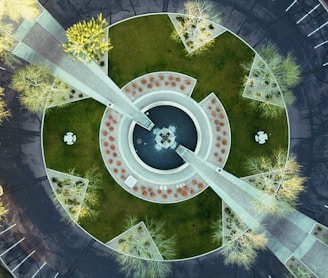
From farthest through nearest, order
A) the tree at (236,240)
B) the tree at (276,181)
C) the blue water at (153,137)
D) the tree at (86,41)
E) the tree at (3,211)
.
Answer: the blue water at (153,137), the tree at (276,181), the tree at (236,240), the tree at (3,211), the tree at (86,41)

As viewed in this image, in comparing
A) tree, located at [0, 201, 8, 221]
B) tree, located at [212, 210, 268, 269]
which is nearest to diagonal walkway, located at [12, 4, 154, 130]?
tree, located at [212, 210, 268, 269]

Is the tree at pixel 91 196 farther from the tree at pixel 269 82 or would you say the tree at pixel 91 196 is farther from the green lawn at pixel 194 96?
the tree at pixel 269 82

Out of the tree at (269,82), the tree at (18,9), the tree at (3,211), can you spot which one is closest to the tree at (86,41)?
the tree at (18,9)

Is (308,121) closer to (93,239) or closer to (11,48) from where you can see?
(93,239)

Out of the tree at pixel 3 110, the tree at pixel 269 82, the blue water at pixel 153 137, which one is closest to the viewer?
the tree at pixel 3 110

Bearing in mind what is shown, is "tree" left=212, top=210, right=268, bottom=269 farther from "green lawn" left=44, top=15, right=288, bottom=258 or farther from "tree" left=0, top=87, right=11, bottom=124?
"tree" left=0, top=87, right=11, bottom=124

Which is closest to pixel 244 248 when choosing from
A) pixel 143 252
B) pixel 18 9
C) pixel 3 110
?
pixel 143 252
